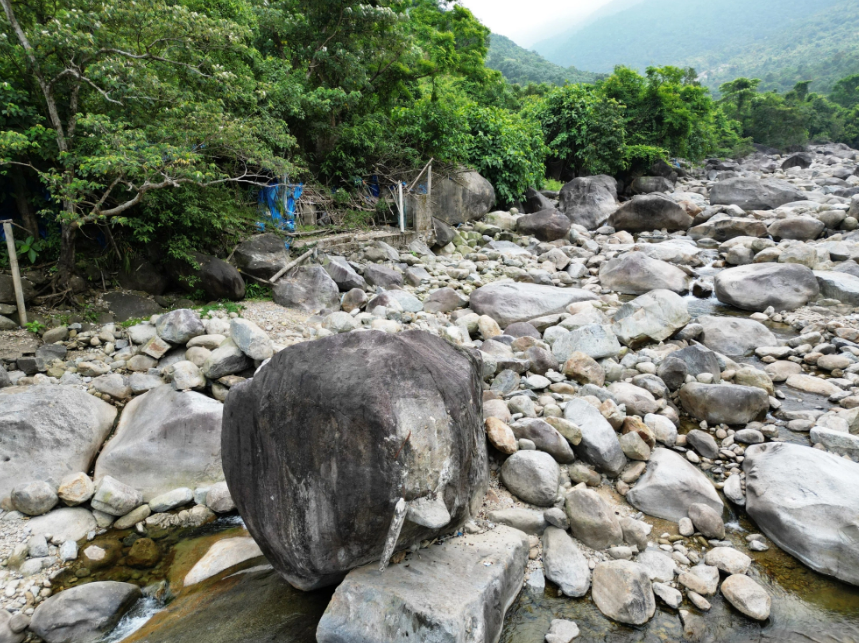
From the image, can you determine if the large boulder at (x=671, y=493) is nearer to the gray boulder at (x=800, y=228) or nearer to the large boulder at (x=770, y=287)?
the large boulder at (x=770, y=287)

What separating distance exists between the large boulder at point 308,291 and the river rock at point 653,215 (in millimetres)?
10495

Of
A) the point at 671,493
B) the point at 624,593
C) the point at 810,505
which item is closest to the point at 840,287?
the point at 810,505

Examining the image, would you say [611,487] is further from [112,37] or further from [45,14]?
[45,14]

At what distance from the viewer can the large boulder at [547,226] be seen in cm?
1502

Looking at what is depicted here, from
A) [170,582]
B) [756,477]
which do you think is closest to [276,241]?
[170,582]

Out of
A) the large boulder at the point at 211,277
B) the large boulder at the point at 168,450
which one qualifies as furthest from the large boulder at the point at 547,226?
the large boulder at the point at 168,450

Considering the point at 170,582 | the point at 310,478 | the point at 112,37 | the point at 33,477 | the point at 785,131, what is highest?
the point at 785,131

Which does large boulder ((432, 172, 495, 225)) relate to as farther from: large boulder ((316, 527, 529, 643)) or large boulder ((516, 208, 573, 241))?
large boulder ((316, 527, 529, 643))

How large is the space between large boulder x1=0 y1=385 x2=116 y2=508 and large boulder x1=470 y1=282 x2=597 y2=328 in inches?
236

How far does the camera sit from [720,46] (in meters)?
116

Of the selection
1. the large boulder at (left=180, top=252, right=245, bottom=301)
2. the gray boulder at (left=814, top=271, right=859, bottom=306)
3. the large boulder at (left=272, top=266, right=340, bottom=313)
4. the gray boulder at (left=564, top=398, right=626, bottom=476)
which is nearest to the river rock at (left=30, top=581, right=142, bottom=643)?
the gray boulder at (left=564, top=398, right=626, bottom=476)

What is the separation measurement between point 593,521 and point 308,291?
262 inches

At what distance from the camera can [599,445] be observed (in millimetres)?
4918

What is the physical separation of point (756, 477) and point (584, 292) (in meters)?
5.66
